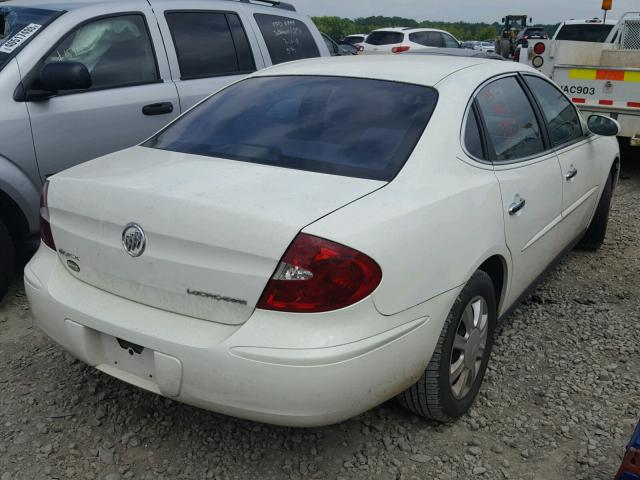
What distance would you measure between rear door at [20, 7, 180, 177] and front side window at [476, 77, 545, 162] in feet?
7.65

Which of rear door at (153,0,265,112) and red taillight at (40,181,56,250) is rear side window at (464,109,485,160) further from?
rear door at (153,0,265,112)

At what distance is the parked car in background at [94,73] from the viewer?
12.3ft

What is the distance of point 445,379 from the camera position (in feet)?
8.48

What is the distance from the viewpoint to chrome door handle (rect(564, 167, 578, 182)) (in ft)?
11.9

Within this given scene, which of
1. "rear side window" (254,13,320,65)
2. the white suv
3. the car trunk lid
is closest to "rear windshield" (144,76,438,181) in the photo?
the car trunk lid

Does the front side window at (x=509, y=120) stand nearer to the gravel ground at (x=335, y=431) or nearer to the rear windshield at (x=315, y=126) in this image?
the rear windshield at (x=315, y=126)

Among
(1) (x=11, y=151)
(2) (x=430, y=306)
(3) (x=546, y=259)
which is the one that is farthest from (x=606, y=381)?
(1) (x=11, y=151)

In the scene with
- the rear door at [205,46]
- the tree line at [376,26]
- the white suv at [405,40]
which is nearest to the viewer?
the rear door at [205,46]

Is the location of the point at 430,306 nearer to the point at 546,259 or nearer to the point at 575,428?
the point at 575,428

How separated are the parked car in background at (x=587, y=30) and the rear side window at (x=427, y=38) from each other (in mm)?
7531

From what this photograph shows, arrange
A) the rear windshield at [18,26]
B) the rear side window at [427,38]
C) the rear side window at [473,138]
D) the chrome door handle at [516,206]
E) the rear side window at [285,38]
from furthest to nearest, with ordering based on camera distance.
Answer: the rear side window at [427,38] < the rear side window at [285,38] < the rear windshield at [18,26] < the chrome door handle at [516,206] < the rear side window at [473,138]

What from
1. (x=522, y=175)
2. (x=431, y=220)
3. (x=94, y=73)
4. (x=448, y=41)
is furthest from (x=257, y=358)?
(x=448, y=41)

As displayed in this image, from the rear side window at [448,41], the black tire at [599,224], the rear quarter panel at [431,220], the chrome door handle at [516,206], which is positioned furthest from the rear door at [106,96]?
the rear side window at [448,41]

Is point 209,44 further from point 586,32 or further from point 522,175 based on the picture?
point 586,32
